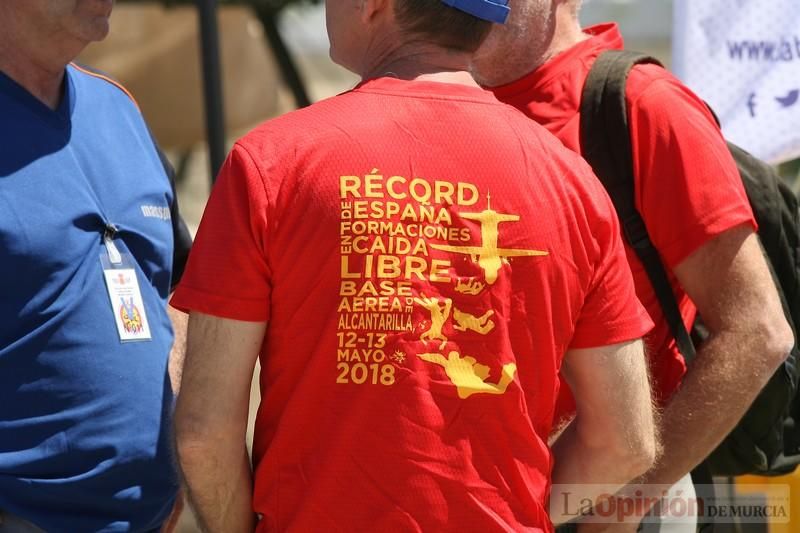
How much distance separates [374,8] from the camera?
1.85 meters

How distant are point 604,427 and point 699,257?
1.70ft

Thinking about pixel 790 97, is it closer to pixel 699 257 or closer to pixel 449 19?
pixel 699 257

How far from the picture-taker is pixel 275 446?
180 centimetres

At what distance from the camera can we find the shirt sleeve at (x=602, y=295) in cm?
187

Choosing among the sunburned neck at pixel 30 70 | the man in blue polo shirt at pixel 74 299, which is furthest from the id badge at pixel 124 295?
the sunburned neck at pixel 30 70

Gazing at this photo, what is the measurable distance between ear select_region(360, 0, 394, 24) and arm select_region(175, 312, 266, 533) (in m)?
0.54

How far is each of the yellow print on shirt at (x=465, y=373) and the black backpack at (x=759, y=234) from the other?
698 mm

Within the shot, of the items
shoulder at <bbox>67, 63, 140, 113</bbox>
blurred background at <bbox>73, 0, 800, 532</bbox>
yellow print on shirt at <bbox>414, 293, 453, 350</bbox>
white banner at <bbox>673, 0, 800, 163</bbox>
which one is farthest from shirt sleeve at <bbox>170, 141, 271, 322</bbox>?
blurred background at <bbox>73, 0, 800, 532</bbox>

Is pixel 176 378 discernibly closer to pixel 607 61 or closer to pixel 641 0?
pixel 607 61

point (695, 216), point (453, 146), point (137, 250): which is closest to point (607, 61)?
point (695, 216)

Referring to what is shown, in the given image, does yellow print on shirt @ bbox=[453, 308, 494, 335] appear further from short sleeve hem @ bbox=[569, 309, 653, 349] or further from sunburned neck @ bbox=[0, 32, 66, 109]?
sunburned neck @ bbox=[0, 32, 66, 109]

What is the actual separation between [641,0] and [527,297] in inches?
658

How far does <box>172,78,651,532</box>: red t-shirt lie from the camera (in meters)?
1.71

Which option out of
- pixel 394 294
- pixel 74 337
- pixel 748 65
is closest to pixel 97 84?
pixel 74 337
